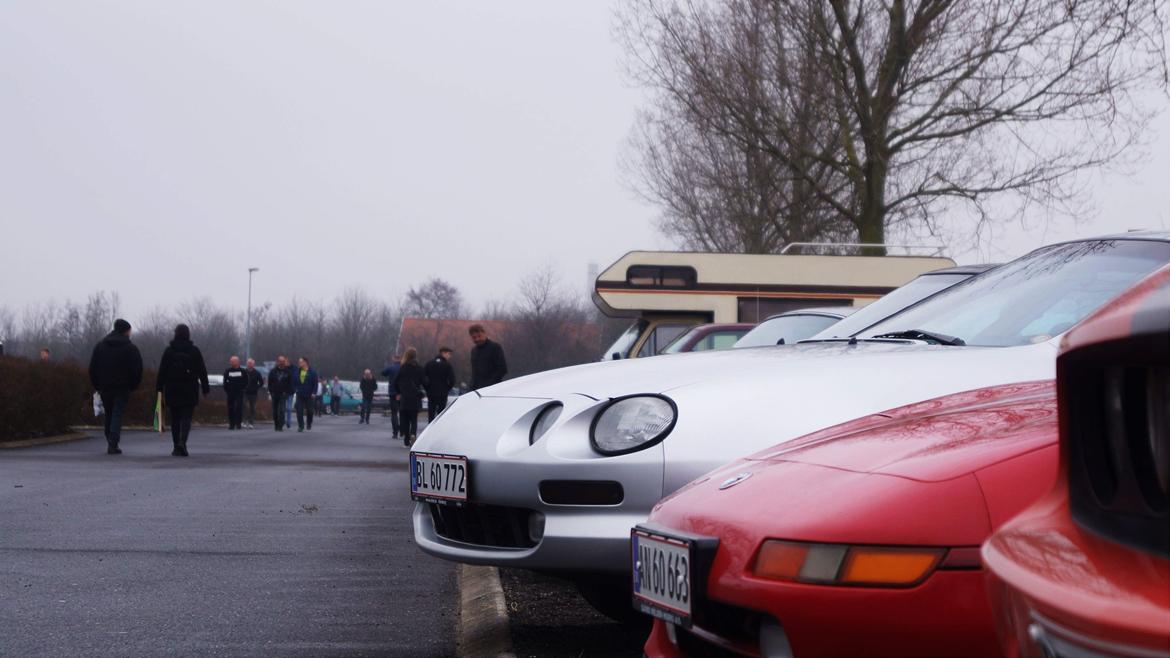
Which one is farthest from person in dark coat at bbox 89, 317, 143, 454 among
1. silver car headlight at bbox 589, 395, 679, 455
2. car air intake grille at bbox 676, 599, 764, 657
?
car air intake grille at bbox 676, 599, 764, 657

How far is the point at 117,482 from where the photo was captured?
11750 mm

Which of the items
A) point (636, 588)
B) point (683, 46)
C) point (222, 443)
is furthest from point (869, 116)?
point (636, 588)

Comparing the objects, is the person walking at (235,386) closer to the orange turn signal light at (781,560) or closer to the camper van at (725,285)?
the camper van at (725,285)

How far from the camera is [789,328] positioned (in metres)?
10.2

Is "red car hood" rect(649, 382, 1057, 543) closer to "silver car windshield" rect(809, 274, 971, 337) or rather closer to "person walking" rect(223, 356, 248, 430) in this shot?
"silver car windshield" rect(809, 274, 971, 337)

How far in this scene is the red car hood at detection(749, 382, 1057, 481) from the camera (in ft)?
8.23

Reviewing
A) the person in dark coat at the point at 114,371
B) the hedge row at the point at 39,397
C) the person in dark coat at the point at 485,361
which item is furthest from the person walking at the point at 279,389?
the person in dark coat at the point at 485,361

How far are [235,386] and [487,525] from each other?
25.6 m

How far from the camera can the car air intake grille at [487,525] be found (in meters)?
4.39

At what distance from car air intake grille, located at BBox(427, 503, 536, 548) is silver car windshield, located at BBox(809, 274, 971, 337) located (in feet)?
5.32

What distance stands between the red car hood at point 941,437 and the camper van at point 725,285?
13617 mm

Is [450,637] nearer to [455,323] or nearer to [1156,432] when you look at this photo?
[1156,432]

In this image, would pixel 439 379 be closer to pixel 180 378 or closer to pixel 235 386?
pixel 180 378

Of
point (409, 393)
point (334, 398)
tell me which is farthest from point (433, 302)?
point (409, 393)
